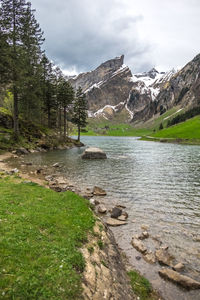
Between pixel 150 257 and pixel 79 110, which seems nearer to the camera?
pixel 150 257

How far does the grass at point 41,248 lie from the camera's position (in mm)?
5102

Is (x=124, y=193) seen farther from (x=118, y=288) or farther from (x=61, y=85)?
(x=61, y=85)

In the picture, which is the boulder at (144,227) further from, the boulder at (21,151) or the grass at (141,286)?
the boulder at (21,151)

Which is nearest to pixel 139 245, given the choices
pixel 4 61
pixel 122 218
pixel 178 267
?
pixel 178 267

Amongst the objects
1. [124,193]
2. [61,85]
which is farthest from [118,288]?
[61,85]

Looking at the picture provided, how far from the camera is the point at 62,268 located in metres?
6.11

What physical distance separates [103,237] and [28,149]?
130 feet

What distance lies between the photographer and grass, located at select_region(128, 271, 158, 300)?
6945 mm

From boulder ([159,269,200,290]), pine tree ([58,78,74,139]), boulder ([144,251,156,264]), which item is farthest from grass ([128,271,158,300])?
pine tree ([58,78,74,139])

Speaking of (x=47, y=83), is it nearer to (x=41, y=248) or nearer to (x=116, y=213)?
(x=116, y=213)

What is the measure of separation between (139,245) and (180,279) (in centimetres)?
286

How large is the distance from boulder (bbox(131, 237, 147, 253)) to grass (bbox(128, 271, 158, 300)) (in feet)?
5.83

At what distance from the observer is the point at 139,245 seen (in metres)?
10.2

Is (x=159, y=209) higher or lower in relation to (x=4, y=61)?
lower
